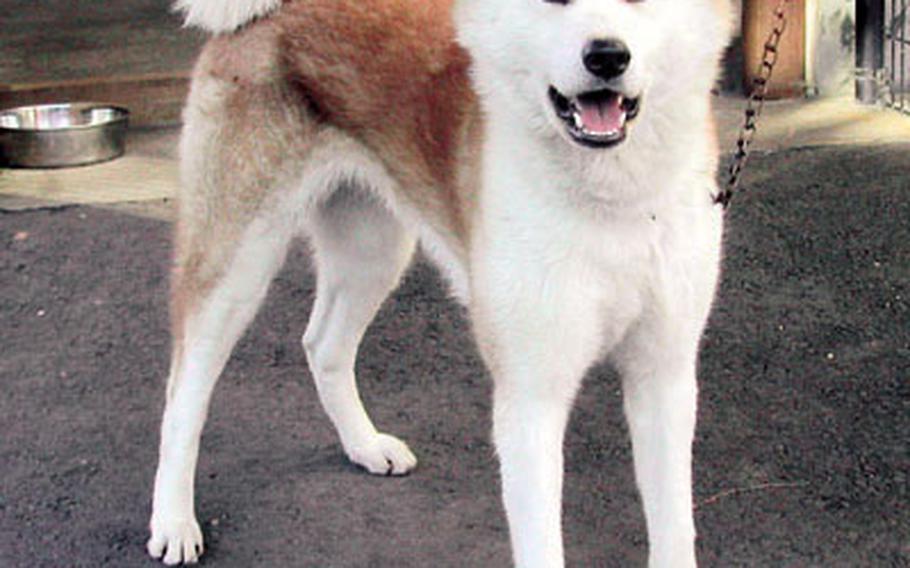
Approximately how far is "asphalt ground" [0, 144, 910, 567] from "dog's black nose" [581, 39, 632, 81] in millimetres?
1321

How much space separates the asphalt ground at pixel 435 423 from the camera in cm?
369

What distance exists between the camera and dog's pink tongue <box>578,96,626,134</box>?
110 inches

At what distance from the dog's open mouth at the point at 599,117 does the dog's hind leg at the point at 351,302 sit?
45.8 inches

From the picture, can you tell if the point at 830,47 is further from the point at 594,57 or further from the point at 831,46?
the point at 594,57

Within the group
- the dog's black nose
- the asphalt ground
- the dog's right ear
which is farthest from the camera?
the asphalt ground

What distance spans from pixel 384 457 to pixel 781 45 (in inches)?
150

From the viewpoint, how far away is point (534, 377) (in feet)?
9.86

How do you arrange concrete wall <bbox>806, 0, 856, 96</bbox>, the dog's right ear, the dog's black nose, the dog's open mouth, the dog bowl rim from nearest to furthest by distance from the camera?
the dog's black nose < the dog's open mouth < the dog's right ear < the dog bowl rim < concrete wall <bbox>806, 0, 856, 96</bbox>

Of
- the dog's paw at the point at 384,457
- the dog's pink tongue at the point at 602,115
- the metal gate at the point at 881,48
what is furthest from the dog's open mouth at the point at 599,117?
the metal gate at the point at 881,48

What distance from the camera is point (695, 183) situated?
3.02 metres

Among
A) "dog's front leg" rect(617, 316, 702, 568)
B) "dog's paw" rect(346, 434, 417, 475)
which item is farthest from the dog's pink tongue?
"dog's paw" rect(346, 434, 417, 475)

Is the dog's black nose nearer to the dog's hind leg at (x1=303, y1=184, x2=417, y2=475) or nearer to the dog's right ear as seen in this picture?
the dog's right ear

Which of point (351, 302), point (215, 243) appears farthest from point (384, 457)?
point (215, 243)

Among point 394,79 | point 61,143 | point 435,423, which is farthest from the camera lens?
point 61,143
